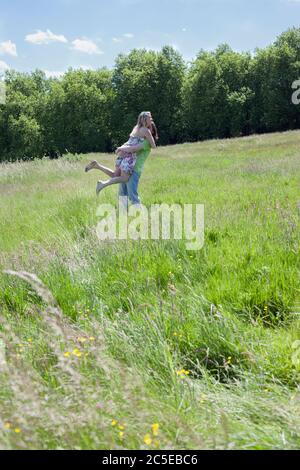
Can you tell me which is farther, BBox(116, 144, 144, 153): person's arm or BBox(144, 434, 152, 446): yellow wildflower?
BBox(116, 144, 144, 153): person's arm

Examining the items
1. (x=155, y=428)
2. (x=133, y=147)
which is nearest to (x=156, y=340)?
(x=155, y=428)

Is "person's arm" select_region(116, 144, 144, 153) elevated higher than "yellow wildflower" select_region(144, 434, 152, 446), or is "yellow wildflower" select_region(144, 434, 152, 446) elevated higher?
"person's arm" select_region(116, 144, 144, 153)

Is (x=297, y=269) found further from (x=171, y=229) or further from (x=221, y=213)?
(x=221, y=213)

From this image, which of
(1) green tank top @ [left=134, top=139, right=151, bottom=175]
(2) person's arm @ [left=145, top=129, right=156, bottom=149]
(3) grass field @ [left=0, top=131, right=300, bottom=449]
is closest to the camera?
(3) grass field @ [left=0, top=131, right=300, bottom=449]

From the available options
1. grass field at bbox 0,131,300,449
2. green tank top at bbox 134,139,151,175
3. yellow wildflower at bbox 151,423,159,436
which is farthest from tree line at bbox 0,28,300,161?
yellow wildflower at bbox 151,423,159,436

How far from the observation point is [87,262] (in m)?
4.81

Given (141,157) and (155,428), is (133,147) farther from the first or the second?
(155,428)

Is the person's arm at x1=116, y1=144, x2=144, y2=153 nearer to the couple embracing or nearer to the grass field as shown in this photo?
the couple embracing

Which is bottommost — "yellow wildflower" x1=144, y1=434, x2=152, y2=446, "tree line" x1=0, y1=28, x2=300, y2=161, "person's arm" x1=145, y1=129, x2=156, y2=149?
"yellow wildflower" x1=144, y1=434, x2=152, y2=446

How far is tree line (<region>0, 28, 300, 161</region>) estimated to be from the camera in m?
61.8

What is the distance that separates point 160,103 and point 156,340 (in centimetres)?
6774

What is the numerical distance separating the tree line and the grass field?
59.5 metres
